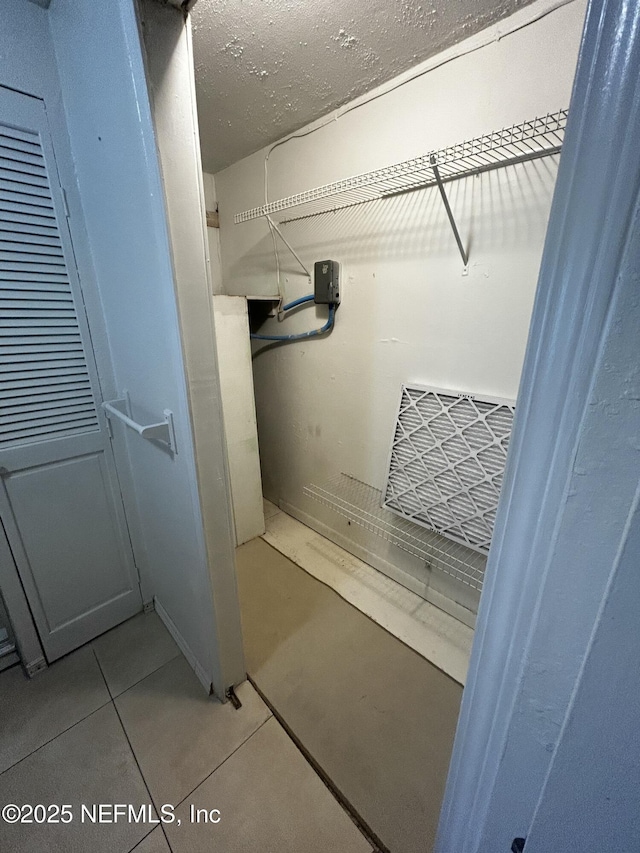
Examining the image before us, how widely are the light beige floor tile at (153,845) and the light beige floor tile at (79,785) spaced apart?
0.02m

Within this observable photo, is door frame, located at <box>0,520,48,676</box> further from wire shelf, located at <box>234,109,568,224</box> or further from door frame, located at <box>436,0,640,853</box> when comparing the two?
wire shelf, located at <box>234,109,568,224</box>

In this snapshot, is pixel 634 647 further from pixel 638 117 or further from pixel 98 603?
pixel 98 603

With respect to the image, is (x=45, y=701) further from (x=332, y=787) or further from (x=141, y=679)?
(x=332, y=787)

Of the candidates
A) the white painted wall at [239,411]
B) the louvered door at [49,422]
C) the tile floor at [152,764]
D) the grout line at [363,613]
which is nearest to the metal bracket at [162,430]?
the louvered door at [49,422]

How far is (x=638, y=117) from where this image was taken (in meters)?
0.24

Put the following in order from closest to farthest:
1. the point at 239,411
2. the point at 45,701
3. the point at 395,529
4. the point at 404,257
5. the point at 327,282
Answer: the point at 45,701, the point at 404,257, the point at 327,282, the point at 395,529, the point at 239,411

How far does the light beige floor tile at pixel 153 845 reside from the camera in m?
0.91

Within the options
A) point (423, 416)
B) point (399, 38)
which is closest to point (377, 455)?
point (423, 416)

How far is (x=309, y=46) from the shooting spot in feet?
3.75

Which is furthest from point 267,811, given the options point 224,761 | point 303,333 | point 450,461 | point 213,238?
point 213,238

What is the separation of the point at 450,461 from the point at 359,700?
1.00 meters

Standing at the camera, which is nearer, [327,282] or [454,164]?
[454,164]

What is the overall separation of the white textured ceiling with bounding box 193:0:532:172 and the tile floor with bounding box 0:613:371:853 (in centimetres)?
228

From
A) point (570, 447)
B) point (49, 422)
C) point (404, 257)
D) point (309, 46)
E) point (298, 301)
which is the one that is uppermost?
point (309, 46)
